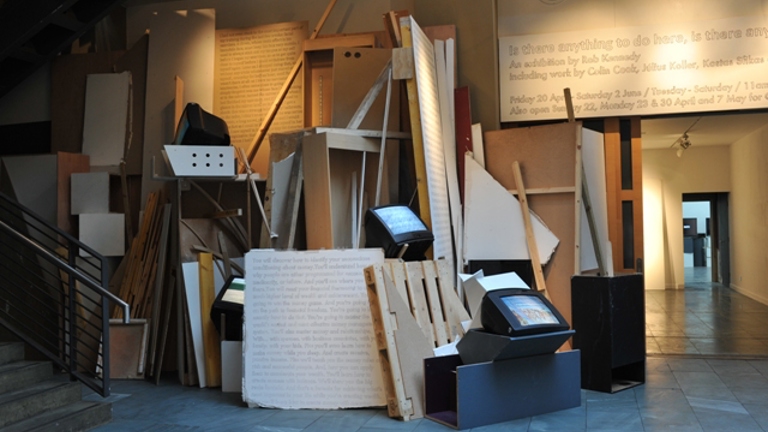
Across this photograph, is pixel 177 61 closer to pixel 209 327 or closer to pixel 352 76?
pixel 352 76

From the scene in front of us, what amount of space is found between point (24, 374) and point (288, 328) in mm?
A: 1739

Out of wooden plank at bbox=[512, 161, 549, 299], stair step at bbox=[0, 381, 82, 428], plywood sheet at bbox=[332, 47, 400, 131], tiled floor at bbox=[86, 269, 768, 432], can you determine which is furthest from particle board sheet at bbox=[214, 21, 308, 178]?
stair step at bbox=[0, 381, 82, 428]

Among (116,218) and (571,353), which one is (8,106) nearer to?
(116,218)

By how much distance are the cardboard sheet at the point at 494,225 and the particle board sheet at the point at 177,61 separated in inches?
112

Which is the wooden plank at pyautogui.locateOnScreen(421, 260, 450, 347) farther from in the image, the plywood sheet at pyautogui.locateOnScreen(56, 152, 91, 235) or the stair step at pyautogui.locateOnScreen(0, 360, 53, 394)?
the plywood sheet at pyautogui.locateOnScreen(56, 152, 91, 235)

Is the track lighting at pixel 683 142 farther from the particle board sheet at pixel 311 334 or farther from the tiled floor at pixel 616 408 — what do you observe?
the particle board sheet at pixel 311 334

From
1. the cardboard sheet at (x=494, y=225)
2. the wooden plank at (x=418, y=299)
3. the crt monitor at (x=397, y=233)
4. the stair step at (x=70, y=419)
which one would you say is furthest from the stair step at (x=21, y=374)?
the cardboard sheet at (x=494, y=225)

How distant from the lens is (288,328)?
16.7 ft

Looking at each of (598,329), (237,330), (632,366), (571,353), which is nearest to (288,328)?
(237,330)

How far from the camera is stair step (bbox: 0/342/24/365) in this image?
486cm

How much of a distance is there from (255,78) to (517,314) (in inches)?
164

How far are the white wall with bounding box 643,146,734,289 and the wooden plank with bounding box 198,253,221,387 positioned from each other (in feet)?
34.5

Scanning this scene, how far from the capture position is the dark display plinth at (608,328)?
5.32 meters

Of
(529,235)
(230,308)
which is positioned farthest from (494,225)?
(230,308)
